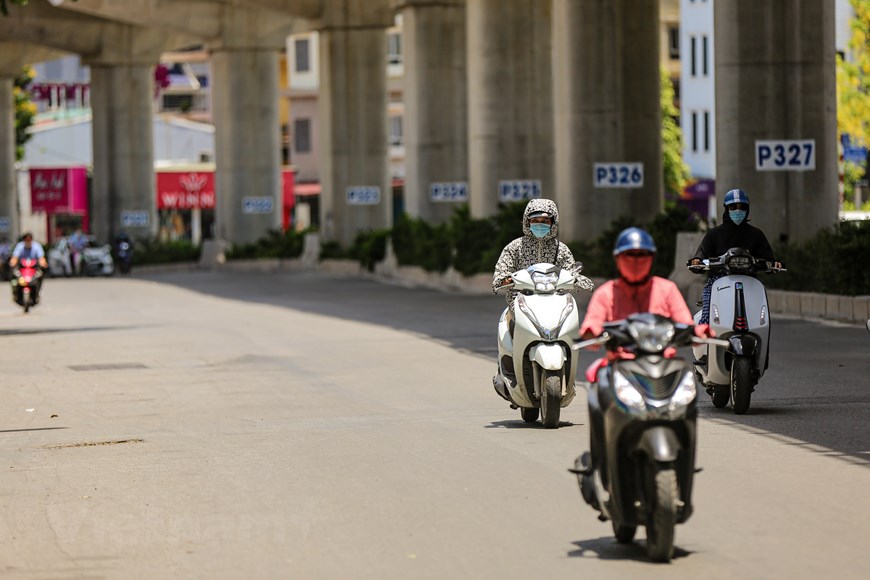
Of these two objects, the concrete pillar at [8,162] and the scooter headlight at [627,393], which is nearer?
the scooter headlight at [627,393]

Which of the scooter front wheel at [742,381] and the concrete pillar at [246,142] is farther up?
the concrete pillar at [246,142]

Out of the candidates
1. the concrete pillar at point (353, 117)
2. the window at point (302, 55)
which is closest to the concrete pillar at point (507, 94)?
the concrete pillar at point (353, 117)

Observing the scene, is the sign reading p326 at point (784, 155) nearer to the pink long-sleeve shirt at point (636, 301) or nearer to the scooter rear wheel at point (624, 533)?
the pink long-sleeve shirt at point (636, 301)

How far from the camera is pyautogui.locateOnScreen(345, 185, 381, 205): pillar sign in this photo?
202ft

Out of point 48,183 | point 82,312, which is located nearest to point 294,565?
point 82,312

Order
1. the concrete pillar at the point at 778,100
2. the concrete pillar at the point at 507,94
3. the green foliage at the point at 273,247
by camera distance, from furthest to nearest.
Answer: the green foliage at the point at 273,247
the concrete pillar at the point at 507,94
the concrete pillar at the point at 778,100

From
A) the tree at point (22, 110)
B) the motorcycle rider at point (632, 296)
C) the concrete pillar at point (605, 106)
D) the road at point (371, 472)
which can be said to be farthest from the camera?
the tree at point (22, 110)

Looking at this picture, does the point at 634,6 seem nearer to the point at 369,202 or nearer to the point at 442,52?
the point at 442,52

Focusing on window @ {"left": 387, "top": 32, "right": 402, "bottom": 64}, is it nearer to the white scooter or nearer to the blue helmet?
the white scooter

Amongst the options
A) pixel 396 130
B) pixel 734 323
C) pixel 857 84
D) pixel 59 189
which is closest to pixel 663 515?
pixel 734 323

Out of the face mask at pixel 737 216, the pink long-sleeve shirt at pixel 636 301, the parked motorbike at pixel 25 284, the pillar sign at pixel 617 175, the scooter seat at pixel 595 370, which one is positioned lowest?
the parked motorbike at pixel 25 284

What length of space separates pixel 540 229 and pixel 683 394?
20.2ft

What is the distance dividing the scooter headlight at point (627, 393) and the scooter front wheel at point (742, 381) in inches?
259

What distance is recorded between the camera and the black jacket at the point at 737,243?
53.3 feet
